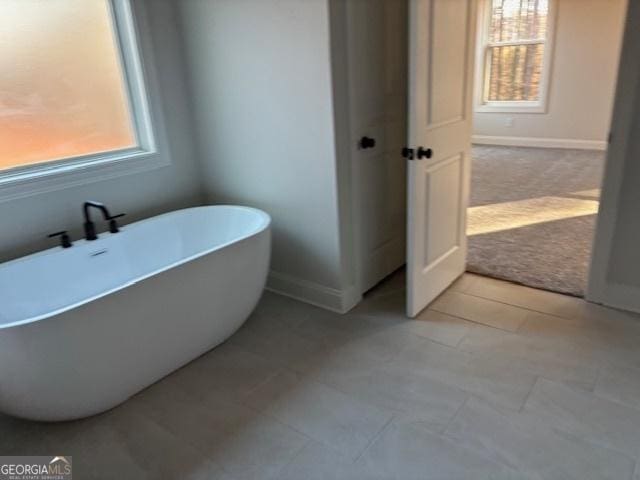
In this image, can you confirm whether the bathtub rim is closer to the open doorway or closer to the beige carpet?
the beige carpet

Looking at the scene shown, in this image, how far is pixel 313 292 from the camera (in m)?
2.80

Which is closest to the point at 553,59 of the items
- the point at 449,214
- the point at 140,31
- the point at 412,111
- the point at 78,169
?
the point at 449,214

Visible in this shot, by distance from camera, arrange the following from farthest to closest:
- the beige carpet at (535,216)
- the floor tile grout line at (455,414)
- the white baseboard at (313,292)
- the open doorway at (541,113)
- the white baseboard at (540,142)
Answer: the white baseboard at (540,142), the open doorway at (541,113), the beige carpet at (535,216), the white baseboard at (313,292), the floor tile grout line at (455,414)

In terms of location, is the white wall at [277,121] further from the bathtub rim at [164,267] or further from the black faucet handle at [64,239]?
the black faucet handle at [64,239]

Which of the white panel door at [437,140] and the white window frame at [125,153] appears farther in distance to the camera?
the white window frame at [125,153]

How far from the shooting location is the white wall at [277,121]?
7.82 feet

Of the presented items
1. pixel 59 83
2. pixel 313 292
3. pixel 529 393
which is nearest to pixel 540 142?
pixel 313 292

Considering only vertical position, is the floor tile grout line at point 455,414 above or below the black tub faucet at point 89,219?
below

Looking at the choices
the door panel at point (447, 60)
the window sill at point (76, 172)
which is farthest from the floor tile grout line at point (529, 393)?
the window sill at point (76, 172)

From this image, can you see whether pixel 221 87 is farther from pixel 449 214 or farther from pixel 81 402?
pixel 81 402

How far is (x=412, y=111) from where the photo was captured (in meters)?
2.21

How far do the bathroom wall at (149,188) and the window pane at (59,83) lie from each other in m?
0.22

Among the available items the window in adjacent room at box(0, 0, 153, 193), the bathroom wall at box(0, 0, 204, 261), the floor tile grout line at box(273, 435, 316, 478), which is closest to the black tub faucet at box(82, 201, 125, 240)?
the bathroom wall at box(0, 0, 204, 261)

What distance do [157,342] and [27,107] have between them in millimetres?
1423
